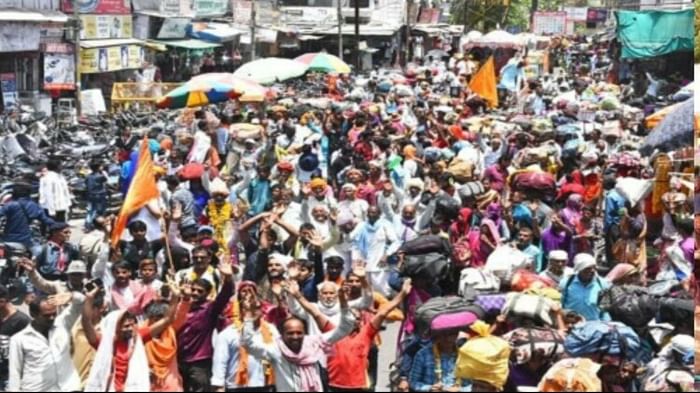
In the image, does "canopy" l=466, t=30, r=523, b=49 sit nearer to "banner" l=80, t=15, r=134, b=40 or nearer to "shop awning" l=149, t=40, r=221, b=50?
"shop awning" l=149, t=40, r=221, b=50

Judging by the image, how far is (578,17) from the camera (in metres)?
61.1

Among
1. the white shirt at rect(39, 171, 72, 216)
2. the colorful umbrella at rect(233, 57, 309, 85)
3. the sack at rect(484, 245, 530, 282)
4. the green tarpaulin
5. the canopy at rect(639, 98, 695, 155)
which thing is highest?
the green tarpaulin

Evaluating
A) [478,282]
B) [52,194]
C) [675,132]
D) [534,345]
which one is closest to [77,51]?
[52,194]

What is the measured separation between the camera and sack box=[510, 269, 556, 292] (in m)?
7.15

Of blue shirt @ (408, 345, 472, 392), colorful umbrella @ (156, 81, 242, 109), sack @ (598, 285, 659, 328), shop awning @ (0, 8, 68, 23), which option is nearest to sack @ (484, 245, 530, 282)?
sack @ (598, 285, 659, 328)

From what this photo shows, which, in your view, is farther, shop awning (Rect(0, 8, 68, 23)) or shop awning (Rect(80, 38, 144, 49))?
shop awning (Rect(80, 38, 144, 49))

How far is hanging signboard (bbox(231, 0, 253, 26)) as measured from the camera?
3591 centimetres

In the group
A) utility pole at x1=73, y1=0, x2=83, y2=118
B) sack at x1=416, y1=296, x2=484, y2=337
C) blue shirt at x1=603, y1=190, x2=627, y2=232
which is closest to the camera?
sack at x1=416, y1=296, x2=484, y2=337

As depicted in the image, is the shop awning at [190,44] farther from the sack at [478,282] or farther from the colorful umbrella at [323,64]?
the sack at [478,282]

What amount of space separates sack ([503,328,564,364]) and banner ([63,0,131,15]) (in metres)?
20.1

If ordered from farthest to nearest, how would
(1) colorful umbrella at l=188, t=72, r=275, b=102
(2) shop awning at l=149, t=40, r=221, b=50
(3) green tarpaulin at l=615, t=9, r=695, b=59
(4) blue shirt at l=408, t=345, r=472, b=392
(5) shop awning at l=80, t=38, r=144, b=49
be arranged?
(2) shop awning at l=149, t=40, r=221, b=50, (5) shop awning at l=80, t=38, r=144, b=49, (3) green tarpaulin at l=615, t=9, r=695, b=59, (1) colorful umbrella at l=188, t=72, r=275, b=102, (4) blue shirt at l=408, t=345, r=472, b=392

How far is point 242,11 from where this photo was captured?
119 ft

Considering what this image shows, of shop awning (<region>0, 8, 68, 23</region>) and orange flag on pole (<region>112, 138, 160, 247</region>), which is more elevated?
shop awning (<region>0, 8, 68, 23</region>)

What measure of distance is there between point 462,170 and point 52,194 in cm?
480
